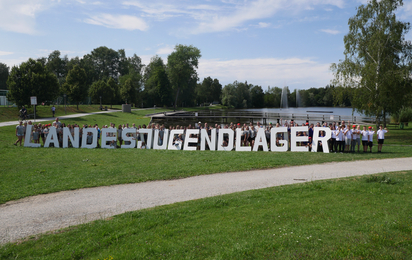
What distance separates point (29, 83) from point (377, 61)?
4920 centimetres

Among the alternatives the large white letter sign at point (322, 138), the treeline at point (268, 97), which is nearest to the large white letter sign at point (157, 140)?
the large white letter sign at point (322, 138)

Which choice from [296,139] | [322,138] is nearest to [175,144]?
[296,139]

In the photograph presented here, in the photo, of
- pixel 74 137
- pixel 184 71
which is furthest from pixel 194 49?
pixel 74 137

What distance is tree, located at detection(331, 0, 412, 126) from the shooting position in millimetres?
32388

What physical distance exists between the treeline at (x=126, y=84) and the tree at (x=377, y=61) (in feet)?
11.5

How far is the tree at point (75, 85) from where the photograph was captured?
56.2 meters

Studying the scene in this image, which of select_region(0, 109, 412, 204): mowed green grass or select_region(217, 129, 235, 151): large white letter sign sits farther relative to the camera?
select_region(217, 129, 235, 151): large white letter sign

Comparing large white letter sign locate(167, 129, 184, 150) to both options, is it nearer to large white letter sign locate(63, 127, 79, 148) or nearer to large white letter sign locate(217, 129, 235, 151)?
large white letter sign locate(217, 129, 235, 151)

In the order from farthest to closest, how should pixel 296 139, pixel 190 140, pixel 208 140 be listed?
→ pixel 190 140, pixel 208 140, pixel 296 139

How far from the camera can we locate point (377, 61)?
111ft

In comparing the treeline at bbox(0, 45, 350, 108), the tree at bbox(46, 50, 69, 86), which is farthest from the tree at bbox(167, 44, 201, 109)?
the tree at bbox(46, 50, 69, 86)

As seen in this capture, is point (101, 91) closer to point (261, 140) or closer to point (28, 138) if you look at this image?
point (28, 138)

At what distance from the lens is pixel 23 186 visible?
11.2 meters

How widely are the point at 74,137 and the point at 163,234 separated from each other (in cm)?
1822
